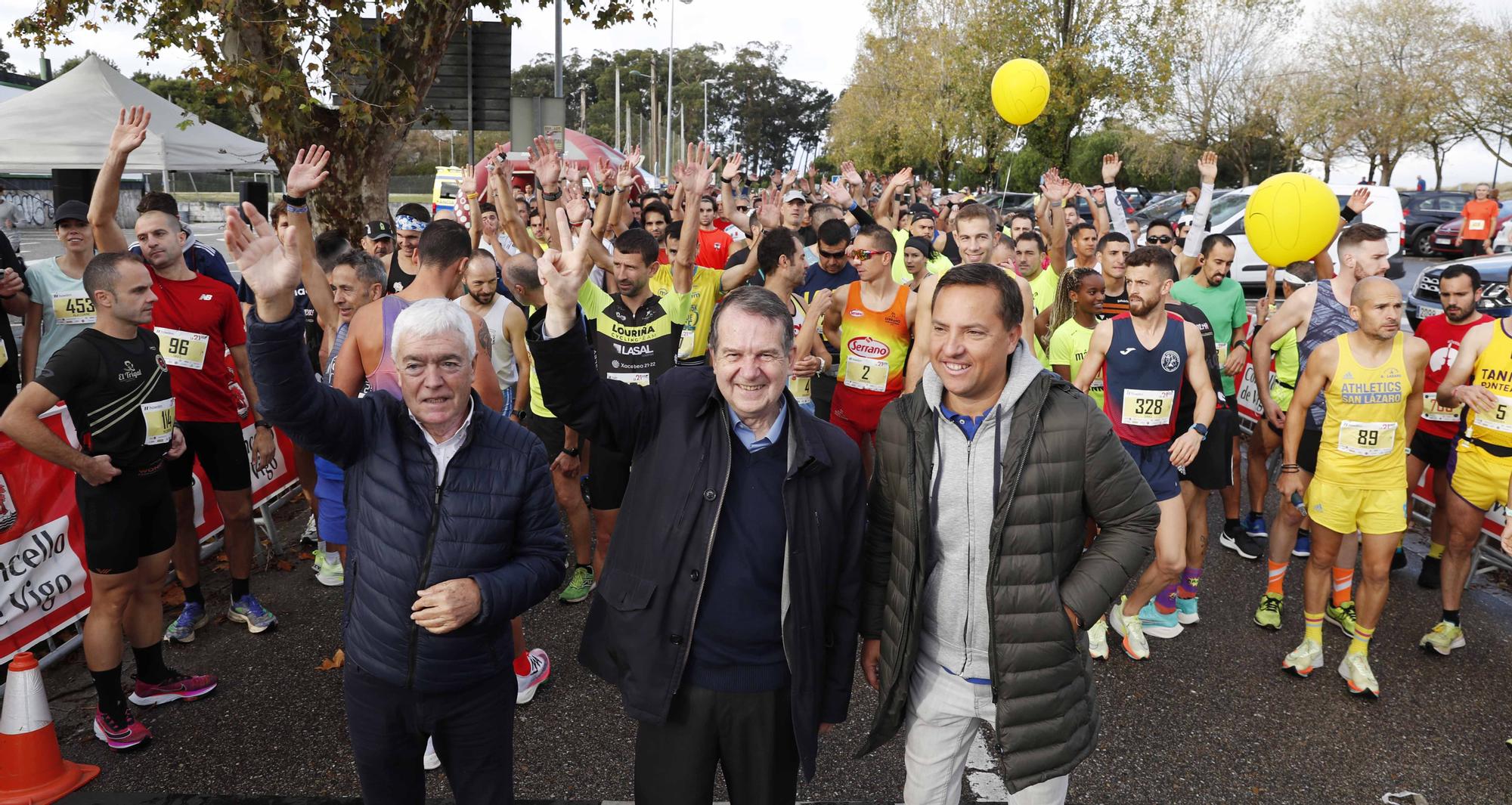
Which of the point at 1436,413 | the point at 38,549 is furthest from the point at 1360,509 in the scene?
the point at 38,549

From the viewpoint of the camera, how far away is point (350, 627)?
2574 mm

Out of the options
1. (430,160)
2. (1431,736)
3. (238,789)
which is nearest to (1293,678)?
(1431,736)

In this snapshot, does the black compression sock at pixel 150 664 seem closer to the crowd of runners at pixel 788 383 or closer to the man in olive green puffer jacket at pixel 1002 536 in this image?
the crowd of runners at pixel 788 383

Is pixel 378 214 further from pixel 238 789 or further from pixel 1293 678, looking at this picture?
pixel 1293 678

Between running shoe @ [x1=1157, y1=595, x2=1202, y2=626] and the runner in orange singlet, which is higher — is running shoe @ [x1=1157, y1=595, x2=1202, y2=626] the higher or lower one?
the lower one

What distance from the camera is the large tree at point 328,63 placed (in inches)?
312

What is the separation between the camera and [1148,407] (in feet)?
15.3

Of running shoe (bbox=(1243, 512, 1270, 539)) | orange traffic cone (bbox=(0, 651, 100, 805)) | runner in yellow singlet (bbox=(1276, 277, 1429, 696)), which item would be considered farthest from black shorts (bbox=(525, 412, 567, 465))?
running shoe (bbox=(1243, 512, 1270, 539))

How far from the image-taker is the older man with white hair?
7.98 ft

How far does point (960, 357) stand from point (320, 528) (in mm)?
3541

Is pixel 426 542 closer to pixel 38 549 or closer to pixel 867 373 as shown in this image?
pixel 38 549

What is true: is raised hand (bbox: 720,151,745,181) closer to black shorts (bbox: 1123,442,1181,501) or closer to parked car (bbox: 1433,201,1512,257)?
black shorts (bbox: 1123,442,1181,501)

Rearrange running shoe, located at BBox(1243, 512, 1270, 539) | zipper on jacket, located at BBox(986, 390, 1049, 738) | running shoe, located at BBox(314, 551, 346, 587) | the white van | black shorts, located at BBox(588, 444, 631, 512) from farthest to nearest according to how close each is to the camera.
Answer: the white van, running shoe, located at BBox(1243, 512, 1270, 539), running shoe, located at BBox(314, 551, 346, 587), black shorts, located at BBox(588, 444, 631, 512), zipper on jacket, located at BBox(986, 390, 1049, 738)

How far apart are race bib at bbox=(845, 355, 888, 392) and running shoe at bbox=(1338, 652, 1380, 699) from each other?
2.71 meters
